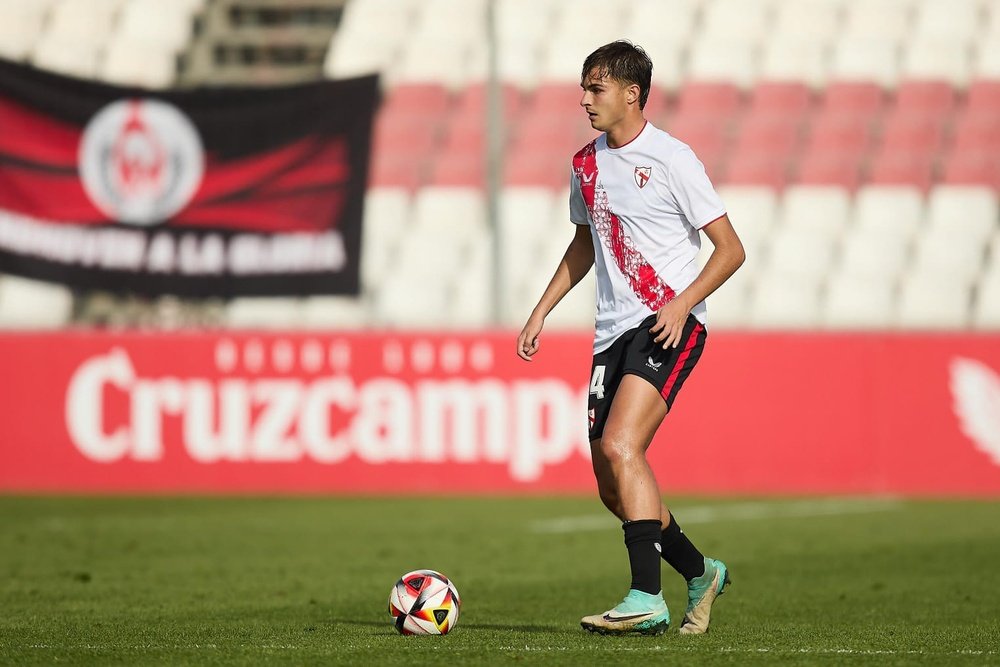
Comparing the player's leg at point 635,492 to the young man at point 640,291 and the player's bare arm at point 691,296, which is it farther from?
the player's bare arm at point 691,296

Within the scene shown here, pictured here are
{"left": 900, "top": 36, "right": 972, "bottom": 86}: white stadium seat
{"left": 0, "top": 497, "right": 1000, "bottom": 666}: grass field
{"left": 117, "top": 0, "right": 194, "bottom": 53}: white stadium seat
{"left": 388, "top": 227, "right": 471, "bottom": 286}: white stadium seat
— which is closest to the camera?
{"left": 0, "top": 497, "right": 1000, "bottom": 666}: grass field

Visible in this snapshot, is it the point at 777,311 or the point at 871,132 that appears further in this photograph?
the point at 871,132

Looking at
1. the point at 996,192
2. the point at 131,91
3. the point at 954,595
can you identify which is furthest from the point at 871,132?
the point at 954,595

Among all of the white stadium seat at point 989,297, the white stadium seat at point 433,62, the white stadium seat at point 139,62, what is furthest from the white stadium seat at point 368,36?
the white stadium seat at point 989,297

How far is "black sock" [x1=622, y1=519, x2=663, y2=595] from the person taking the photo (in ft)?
17.4

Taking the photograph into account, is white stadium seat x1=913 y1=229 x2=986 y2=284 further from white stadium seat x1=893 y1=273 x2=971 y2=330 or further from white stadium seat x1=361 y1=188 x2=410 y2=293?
white stadium seat x1=361 y1=188 x2=410 y2=293

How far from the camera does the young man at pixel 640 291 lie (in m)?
5.30

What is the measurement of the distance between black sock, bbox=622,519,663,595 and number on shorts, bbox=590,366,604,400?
44 cm

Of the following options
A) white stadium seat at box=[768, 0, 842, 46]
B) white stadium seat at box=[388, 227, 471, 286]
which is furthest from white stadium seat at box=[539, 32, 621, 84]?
white stadium seat at box=[388, 227, 471, 286]

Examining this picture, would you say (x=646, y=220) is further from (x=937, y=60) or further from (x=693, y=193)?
(x=937, y=60)

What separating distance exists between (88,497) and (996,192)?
1002 cm

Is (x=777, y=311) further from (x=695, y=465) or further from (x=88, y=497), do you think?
(x=88, y=497)

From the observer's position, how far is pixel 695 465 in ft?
44.7

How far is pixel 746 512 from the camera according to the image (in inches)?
470
